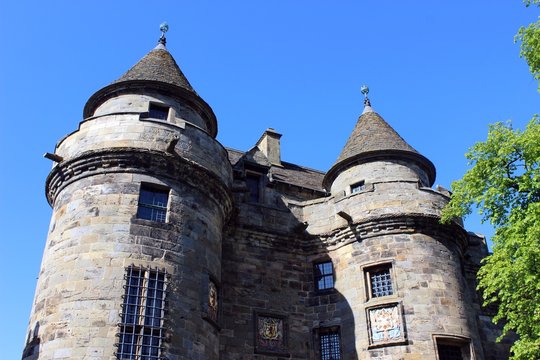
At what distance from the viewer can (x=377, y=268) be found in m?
18.8

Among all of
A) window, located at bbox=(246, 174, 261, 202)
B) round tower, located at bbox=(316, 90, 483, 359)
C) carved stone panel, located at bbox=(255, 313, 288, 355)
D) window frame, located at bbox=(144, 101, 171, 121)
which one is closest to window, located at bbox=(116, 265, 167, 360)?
carved stone panel, located at bbox=(255, 313, 288, 355)

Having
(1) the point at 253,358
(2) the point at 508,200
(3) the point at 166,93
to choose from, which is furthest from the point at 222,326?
(2) the point at 508,200

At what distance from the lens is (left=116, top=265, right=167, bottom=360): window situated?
43.3ft

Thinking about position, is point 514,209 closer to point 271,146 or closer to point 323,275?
point 323,275

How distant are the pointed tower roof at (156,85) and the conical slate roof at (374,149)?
210 inches

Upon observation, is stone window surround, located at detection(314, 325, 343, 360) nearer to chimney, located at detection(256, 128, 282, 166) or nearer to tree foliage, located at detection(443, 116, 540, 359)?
tree foliage, located at detection(443, 116, 540, 359)

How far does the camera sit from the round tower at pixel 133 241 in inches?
526

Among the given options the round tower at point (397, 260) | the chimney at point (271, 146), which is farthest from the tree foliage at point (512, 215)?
the chimney at point (271, 146)

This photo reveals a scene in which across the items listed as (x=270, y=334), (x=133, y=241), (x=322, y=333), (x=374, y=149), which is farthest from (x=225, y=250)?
(x=374, y=149)

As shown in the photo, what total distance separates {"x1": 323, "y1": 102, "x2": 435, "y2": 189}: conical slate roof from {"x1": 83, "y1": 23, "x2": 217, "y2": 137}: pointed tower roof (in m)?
5.34

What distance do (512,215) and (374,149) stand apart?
785cm

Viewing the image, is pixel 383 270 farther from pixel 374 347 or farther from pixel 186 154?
pixel 186 154

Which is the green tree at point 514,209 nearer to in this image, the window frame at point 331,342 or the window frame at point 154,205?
the window frame at point 331,342

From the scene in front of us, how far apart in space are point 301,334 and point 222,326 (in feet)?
A: 9.47
